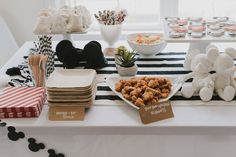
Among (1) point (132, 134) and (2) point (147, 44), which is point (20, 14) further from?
(1) point (132, 134)

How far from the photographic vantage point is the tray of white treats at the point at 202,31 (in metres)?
1.31

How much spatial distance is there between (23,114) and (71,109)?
0.15 metres

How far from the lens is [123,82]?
1.25 meters

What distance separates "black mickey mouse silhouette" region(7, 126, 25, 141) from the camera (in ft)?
3.52

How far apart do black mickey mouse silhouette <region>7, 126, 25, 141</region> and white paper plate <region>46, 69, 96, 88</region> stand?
0.56ft

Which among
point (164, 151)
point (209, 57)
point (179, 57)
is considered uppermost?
point (209, 57)

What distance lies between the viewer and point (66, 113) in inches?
43.4

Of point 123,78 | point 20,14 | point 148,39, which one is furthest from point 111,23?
point 20,14

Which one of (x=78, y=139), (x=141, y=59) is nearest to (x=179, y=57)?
(x=141, y=59)

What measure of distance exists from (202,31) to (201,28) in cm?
2

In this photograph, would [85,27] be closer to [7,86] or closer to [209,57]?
[7,86]

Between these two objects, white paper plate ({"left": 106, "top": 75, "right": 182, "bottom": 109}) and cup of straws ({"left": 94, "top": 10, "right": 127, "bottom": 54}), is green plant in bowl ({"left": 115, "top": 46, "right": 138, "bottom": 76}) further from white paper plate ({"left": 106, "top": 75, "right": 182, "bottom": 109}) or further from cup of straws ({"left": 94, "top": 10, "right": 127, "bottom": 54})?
cup of straws ({"left": 94, "top": 10, "right": 127, "bottom": 54})

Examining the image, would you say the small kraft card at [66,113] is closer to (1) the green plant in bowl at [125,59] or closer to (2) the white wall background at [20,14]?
(1) the green plant in bowl at [125,59]

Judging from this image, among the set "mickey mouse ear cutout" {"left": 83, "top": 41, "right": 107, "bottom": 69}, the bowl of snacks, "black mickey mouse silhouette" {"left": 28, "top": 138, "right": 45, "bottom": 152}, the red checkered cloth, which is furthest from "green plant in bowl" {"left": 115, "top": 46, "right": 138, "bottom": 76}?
"black mickey mouse silhouette" {"left": 28, "top": 138, "right": 45, "bottom": 152}
